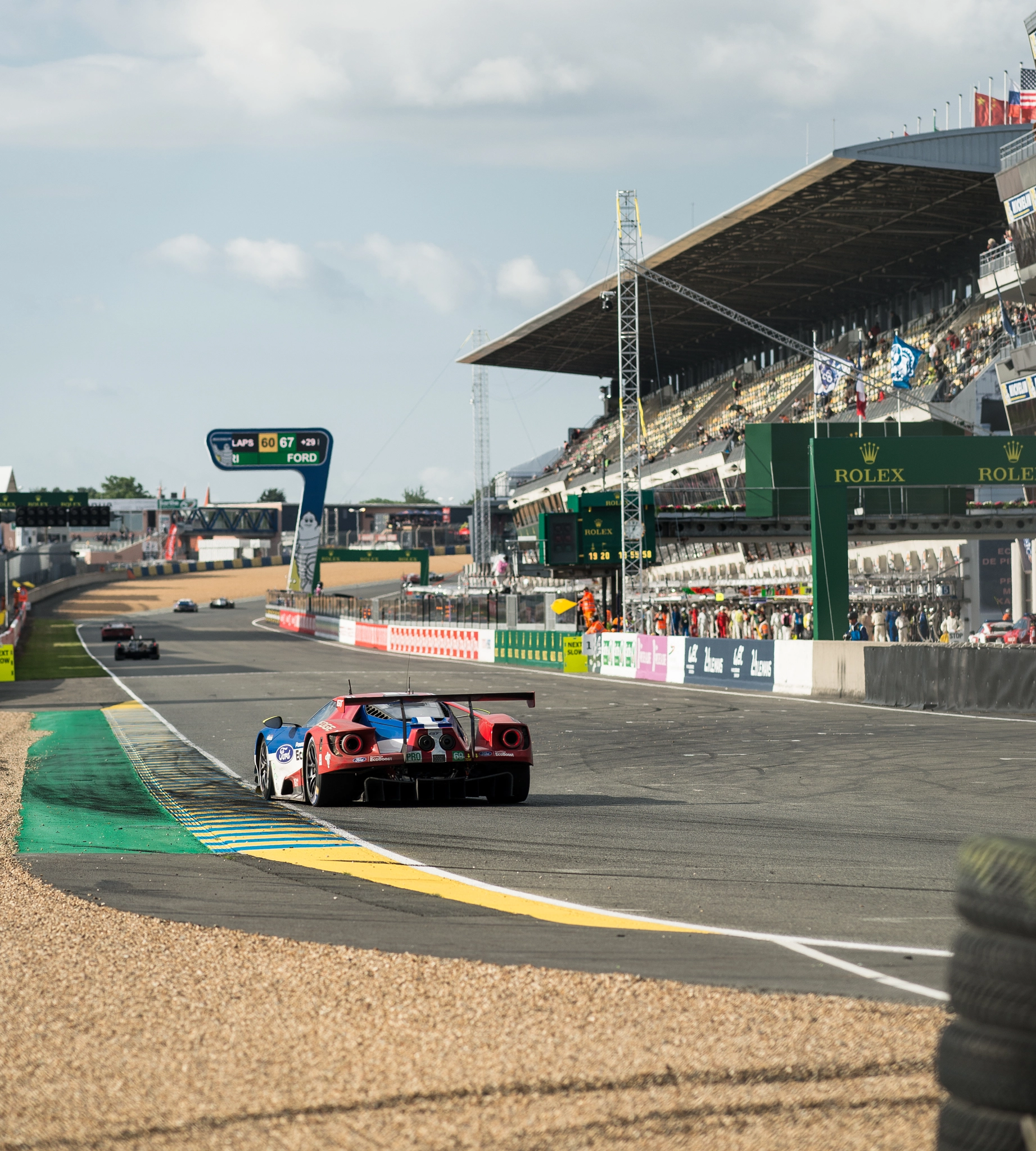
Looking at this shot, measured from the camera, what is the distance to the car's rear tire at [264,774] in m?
14.5

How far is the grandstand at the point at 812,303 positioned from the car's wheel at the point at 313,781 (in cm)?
3777

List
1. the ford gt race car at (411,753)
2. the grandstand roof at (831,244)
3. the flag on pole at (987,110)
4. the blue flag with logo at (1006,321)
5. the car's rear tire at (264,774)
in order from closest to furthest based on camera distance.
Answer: the ford gt race car at (411,753) → the car's rear tire at (264,774) → the blue flag with logo at (1006,321) → the grandstand roof at (831,244) → the flag on pole at (987,110)

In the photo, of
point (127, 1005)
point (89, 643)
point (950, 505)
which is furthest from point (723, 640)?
point (89, 643)

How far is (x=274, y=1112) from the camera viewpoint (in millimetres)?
4484

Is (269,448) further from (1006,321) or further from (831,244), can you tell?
(1006,321)

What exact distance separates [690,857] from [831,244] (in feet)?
199

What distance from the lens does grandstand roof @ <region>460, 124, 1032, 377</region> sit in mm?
54500

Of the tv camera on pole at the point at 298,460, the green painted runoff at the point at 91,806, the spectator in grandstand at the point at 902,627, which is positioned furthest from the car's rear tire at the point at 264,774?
the tv camera on pole at the point at 298,460

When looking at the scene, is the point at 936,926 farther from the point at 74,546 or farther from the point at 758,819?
the point at 74,546

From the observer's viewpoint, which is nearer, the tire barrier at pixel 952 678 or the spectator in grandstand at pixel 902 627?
the tire barrier at pixel 952 678

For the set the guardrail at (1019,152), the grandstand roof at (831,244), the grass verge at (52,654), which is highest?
the grandstand roof at (831,244)

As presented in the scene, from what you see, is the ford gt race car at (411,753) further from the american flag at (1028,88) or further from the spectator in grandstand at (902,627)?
the american flag at (1028,88)

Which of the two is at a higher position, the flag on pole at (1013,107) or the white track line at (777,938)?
the flag on pole at (1013,107)

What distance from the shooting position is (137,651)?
53750 millimetres
